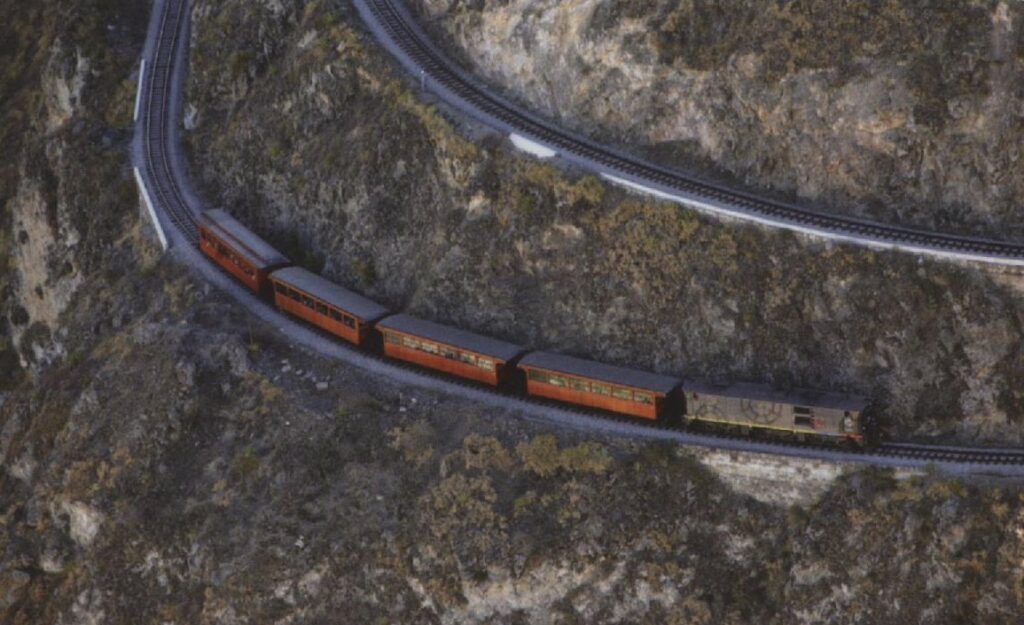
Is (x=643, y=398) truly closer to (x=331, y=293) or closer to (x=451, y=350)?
(x=451, y=350)

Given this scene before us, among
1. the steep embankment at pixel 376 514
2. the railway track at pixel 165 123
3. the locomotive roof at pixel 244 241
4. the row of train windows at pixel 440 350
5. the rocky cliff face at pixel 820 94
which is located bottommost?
the steep embankment at pixel 376 514

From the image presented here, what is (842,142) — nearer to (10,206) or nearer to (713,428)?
(713,428)

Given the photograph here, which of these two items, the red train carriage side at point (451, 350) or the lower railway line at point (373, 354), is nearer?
the lower railway line at point (373, 354)

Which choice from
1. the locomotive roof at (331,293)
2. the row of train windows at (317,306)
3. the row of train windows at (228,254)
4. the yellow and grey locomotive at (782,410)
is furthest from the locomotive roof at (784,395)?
the row of train windows at (228,254)

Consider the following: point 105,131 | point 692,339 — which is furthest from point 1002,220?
point 105,131

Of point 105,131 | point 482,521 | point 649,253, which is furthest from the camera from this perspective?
point 105,131

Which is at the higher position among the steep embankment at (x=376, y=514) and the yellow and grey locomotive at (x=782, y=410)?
the yellow and grey locomotive at (x=782, y=410)

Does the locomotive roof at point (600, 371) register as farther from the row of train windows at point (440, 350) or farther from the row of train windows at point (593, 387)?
the row of train windows at point (440, 350)
